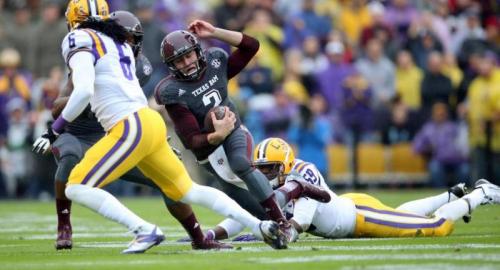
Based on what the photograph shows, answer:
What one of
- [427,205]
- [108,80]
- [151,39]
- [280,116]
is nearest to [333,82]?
[280,116]

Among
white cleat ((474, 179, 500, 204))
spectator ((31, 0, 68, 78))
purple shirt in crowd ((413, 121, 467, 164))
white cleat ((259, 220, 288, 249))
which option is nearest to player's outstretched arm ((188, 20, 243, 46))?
white cleat ((259, 220, 288, 249))

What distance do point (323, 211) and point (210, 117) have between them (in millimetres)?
1096

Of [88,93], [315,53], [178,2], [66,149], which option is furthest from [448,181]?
[88,93]

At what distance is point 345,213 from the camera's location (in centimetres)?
836

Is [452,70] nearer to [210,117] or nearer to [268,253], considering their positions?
[210,117]

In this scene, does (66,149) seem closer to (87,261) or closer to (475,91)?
(87,261)

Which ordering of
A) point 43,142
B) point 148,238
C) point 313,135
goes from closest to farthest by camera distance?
point 148,238, point 43,142, point 313,135

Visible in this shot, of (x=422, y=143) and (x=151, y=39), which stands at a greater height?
(x=151, y=39)

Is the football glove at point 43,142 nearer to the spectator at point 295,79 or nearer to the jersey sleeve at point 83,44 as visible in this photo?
the jersey sleeve at point 83,44

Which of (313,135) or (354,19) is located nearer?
(313,135)

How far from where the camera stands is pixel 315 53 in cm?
1722

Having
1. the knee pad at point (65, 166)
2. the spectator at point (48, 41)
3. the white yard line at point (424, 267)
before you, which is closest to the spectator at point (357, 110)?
the spectator at point (48, 41)

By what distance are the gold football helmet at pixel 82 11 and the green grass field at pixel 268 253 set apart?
1732 millimetres

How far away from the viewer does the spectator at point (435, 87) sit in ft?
53.7
